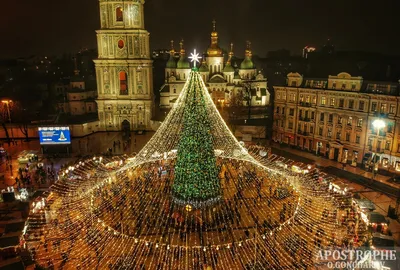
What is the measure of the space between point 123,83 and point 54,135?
20.3 metres

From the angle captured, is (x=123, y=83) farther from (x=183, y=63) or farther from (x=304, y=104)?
(x=304, y=104)

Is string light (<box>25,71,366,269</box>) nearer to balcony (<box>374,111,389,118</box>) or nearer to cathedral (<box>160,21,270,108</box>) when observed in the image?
balcony (<box>374,111,389,118</box>)

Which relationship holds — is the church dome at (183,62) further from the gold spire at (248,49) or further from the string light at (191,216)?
the string light at (191,216)

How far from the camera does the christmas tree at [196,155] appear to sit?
2391 centimetres

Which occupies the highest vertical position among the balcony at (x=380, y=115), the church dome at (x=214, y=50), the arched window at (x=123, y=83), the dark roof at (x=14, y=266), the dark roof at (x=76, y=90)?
the church dome at (x=214, y=50)

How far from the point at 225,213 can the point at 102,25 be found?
40.0 m

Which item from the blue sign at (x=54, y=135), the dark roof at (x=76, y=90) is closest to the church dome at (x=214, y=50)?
the dark roof at (x=76, y=90)

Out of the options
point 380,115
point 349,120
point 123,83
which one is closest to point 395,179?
point 380,115

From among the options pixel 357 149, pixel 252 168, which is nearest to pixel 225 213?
pixel 252 168

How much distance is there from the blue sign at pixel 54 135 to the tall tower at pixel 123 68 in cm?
1513

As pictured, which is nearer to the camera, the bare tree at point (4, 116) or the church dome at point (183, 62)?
the bare tree at point (4, 116)

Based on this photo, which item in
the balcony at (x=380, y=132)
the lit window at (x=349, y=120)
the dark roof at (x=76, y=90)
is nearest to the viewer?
the balcony at (x=380, y=132)

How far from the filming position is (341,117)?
41.4m

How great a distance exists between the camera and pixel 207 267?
19.4m
